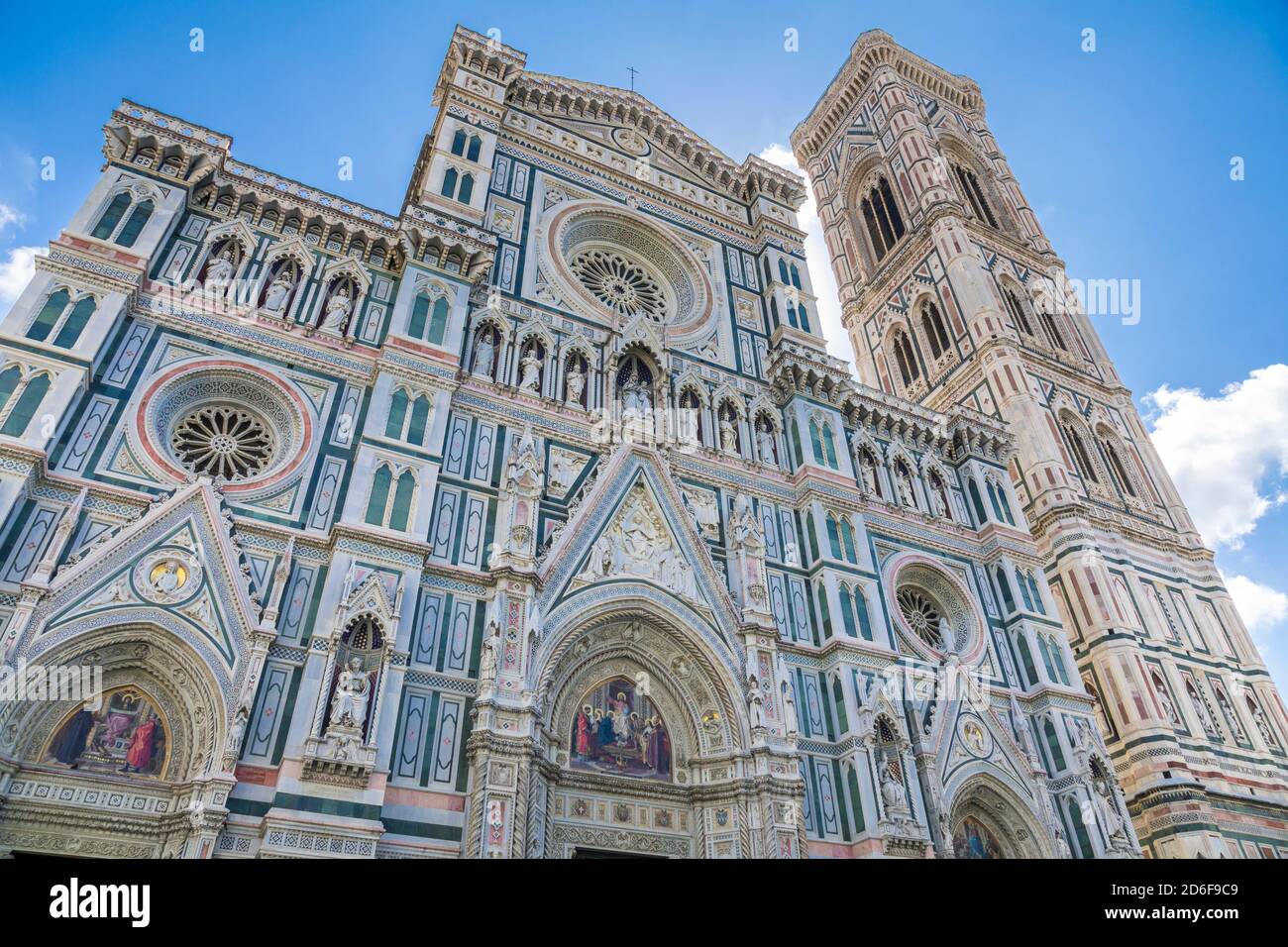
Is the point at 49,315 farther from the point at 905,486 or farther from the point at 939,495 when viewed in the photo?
the point at 939,495

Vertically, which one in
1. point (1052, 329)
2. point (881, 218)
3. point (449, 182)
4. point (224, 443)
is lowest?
point (224, 443)

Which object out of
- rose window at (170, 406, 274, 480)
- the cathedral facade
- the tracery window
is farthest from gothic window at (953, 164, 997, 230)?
the tracery window

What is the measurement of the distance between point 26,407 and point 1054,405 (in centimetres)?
2718

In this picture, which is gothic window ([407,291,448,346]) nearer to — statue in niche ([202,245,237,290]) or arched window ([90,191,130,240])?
statue in niche ([202,245,237,290])

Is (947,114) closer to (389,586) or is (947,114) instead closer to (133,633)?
(389,586)

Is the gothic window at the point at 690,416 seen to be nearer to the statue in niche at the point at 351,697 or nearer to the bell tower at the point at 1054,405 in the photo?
the bell tower at the point at 1054,405

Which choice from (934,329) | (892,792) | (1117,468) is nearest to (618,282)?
(892,792)

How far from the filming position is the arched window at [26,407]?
37.3ft

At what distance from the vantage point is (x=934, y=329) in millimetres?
32031

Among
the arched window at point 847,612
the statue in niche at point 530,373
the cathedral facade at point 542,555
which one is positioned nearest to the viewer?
the cathedral facade at point 542,555

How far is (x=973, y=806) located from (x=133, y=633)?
1466 cm

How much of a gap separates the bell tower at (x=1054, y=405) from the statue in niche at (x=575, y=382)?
1082cm

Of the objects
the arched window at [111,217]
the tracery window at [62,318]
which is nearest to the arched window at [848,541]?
the tracery window at [62,318]

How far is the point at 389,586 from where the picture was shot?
40.9ft
